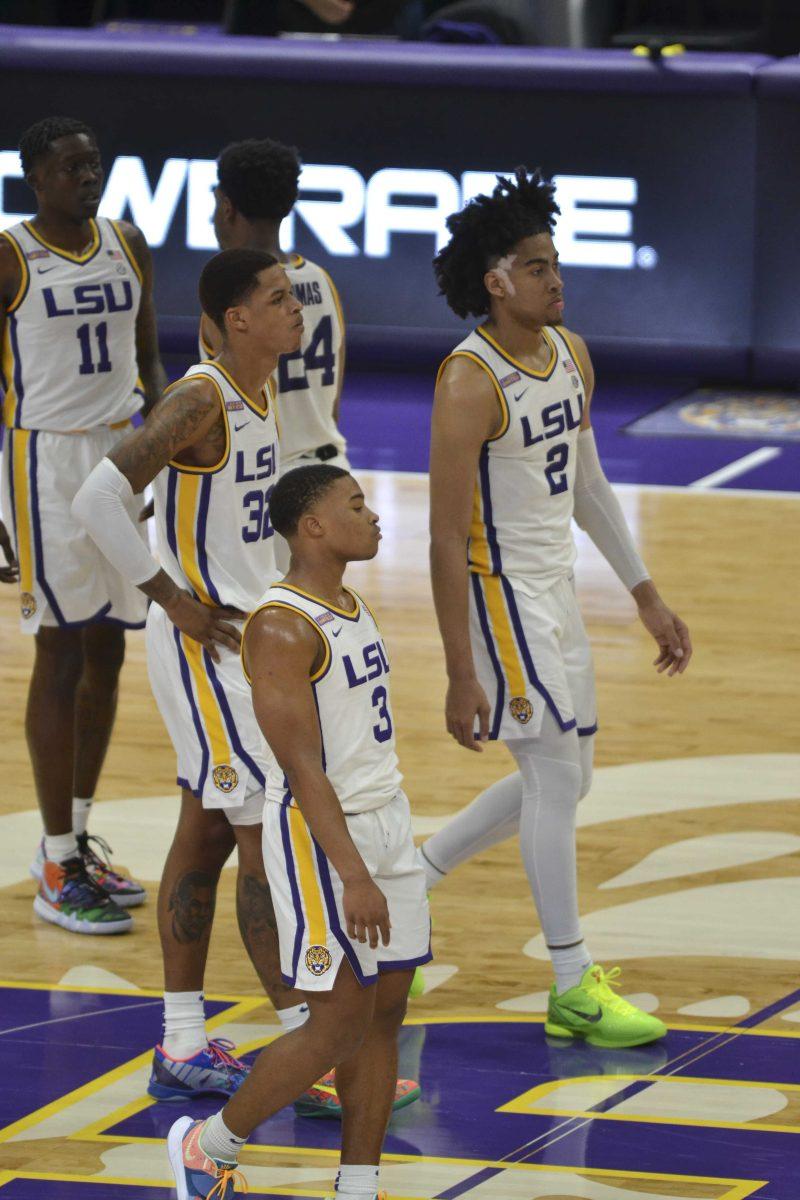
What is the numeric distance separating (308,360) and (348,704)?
1.97 m

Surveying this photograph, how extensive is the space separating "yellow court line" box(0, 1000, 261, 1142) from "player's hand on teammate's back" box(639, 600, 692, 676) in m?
1.24

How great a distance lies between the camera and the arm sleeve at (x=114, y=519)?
13.6ft

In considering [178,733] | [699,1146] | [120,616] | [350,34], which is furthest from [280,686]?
[350,34]

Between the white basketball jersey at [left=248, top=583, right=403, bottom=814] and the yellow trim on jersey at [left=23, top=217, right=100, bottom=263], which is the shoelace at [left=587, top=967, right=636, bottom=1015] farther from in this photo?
the yellow trim on jersey at [left=23, top=217, right=100, bottom=263]

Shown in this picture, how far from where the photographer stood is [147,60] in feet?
38.5

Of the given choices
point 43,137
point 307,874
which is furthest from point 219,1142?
point 43,137

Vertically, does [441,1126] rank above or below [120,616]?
below

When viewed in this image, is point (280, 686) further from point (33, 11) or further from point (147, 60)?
point (33, 11)

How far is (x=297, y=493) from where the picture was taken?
11.9 feet

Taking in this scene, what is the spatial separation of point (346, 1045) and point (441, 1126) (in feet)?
2.08

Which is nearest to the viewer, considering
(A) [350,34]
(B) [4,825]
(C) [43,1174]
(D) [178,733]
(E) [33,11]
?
(C) [43,1174]

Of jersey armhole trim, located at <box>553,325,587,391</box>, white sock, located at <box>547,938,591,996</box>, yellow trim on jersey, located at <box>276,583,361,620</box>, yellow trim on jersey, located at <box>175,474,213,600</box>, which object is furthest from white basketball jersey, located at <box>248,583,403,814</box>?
jersey armhole trim, located at <box>553,325,587,391</box>

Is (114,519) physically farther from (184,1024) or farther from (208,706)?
(184,1024)

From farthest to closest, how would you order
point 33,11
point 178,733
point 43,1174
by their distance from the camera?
point 33,11 → point 178,733 → point 43,1174
